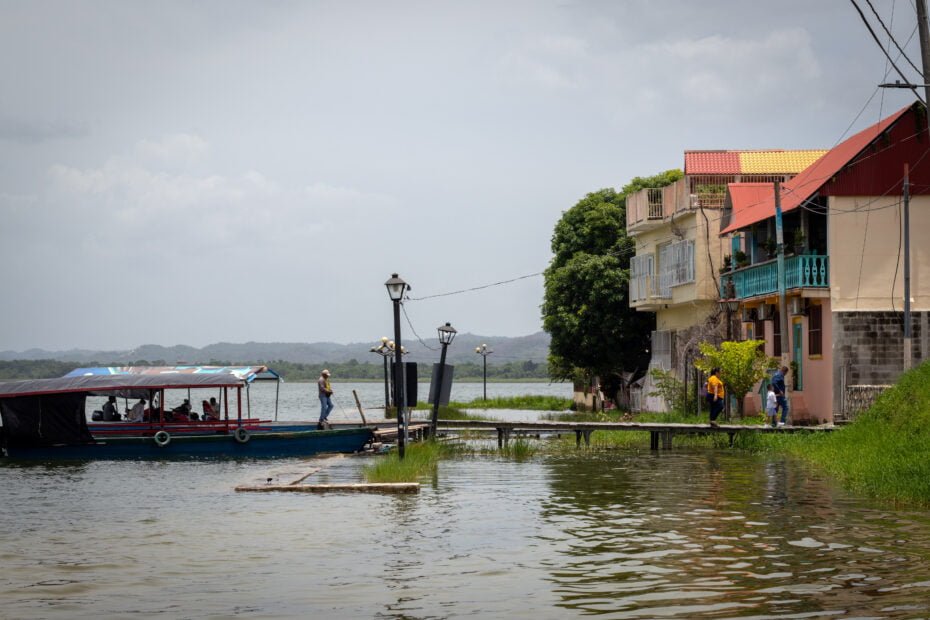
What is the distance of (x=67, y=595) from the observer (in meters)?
13.6

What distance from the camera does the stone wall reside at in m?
34.0

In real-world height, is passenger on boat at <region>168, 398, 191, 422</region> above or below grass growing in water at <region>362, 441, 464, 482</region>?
above

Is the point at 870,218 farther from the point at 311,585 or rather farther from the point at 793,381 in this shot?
the point at 311,585

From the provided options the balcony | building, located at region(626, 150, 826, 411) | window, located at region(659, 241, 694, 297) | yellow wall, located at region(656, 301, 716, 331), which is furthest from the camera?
the balcony

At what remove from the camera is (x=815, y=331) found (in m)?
36.3

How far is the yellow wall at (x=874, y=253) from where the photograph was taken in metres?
34.7

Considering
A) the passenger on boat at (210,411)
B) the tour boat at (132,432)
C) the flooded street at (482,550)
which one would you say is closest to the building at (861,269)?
the flooded street at (482,550)

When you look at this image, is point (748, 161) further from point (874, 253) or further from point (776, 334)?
point (874, 253)

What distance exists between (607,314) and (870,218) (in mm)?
22191

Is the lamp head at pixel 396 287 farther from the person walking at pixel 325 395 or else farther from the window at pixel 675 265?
the window at pixel 675 265

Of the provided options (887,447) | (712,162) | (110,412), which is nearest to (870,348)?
(887,447)

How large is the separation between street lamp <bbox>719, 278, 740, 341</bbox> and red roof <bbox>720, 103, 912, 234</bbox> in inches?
75.5

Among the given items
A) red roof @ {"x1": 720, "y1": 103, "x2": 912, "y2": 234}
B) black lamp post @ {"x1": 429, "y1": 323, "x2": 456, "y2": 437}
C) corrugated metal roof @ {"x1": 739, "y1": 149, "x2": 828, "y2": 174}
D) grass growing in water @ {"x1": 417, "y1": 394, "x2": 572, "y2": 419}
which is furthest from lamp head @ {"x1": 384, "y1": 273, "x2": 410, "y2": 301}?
grass growing in water @ {"x1": 417, "y1": 394, "x2": 572, "y2": 419}

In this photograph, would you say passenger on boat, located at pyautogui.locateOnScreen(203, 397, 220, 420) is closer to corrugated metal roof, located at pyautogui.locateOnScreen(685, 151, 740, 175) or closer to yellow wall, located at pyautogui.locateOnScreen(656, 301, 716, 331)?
yellow wall, located at pyautogui.locateOnScreen(656, 301, 716, 331)
